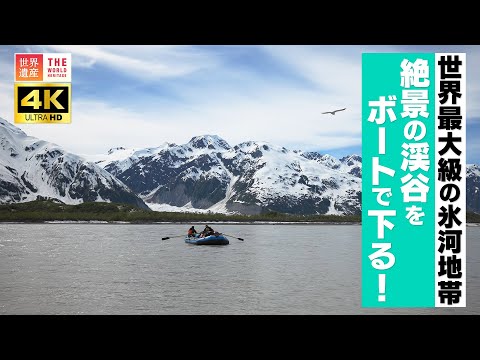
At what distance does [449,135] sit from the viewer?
49.0 feet

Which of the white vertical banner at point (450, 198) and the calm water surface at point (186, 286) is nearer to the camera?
the white vertical banner at point (450, 198)

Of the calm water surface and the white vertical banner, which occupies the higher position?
the white vertical banner

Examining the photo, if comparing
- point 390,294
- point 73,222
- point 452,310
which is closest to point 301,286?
point 452,310

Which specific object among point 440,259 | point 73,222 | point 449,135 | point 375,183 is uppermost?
point 449,135

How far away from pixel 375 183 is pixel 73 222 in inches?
7622

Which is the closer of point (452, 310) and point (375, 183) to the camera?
point (375, 183)

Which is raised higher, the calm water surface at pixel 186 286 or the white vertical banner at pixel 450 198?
the white vertical banner at pixel 450 198

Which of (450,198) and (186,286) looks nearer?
(450,198)

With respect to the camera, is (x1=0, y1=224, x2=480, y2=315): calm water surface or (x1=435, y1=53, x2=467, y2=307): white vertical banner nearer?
(x1=435, y1=53, x2=467, y2=307): white vertical banner
